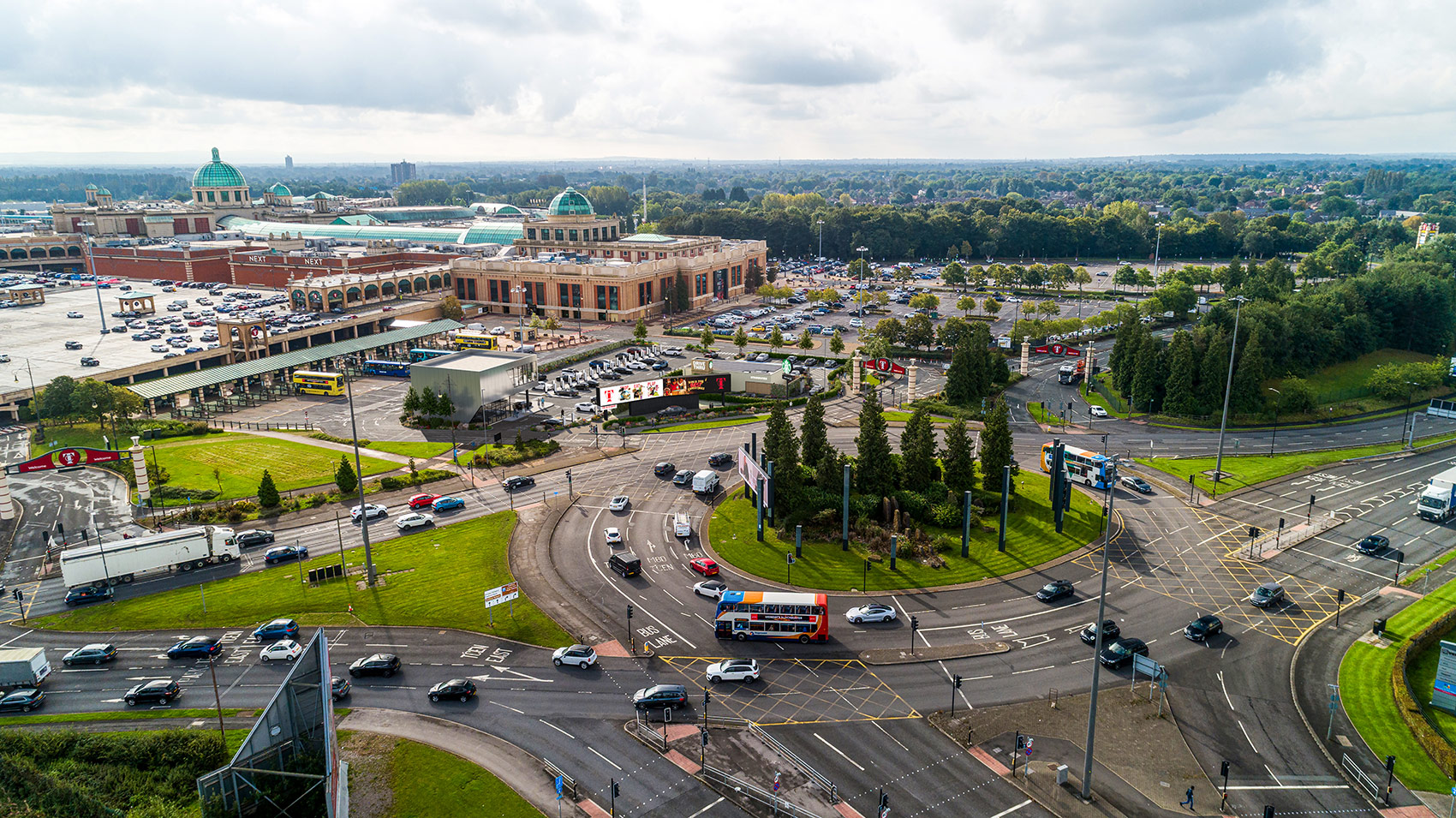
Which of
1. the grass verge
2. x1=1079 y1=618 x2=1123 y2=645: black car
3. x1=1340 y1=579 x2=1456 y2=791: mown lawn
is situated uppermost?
the grass verge

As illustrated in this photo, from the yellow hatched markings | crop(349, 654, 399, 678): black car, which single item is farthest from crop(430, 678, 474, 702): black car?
the yellow hatched markings

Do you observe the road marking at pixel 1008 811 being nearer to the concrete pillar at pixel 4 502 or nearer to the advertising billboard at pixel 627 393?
the advertising billboard at pixel 627 393

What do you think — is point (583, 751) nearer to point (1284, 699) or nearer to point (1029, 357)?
point (1284, 699)

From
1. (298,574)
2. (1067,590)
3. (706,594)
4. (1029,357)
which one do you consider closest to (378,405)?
(298,574)

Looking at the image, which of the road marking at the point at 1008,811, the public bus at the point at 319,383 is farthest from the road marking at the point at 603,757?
the public bus at the point at 319,383

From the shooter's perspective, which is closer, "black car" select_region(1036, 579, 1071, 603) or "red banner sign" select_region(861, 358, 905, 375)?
"black car" select_region(1036, 579, 1071, 603)

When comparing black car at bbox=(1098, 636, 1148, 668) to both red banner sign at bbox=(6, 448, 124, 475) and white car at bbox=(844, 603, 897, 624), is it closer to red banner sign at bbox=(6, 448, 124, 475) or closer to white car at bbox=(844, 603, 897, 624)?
white car at bbox=(844, 603, 897, 624)

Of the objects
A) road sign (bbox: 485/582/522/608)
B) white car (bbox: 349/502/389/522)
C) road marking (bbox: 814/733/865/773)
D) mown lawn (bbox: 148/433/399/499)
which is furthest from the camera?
mown lawn (bbox: 148/433/399/499)
